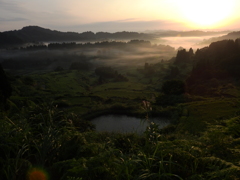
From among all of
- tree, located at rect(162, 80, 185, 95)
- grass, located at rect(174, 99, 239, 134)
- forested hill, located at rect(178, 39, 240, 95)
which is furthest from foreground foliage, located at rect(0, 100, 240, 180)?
forested hill, located at rect(178, 39, 240, 95)

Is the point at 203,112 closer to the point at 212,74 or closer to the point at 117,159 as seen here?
the point at 117,159

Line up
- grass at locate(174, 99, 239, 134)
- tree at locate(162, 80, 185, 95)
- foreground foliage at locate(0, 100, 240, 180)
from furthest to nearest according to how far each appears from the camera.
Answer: tree at locate(162, 80, 185, 95)
grass at locate(174, 99, 239, 134)
foreground foliage at locate(0, 100, 240, 180)

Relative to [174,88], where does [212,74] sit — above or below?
above

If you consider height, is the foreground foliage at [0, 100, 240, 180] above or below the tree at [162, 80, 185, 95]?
above

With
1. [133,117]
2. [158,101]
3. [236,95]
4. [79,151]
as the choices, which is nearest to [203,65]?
[236,95]

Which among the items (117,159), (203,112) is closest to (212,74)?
(203,112)

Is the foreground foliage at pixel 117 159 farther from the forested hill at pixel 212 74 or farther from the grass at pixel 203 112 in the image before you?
the forested hill at pixel 212 74

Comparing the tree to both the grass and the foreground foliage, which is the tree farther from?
the foreground foliage

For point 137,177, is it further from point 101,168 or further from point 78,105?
point 78,105

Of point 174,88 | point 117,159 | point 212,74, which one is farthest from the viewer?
point 212,74

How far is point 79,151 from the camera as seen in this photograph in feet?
23.9

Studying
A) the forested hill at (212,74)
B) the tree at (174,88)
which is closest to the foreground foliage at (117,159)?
the tree at (174,88)

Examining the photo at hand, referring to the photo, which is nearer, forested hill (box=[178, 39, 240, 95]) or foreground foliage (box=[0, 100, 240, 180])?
foreground foliage (box=[0, 100, 240, 180])

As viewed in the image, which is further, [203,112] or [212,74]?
[212,74]
